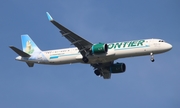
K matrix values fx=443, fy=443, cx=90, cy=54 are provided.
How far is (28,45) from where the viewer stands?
274ft

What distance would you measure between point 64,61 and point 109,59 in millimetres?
7861

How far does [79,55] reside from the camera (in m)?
74.7

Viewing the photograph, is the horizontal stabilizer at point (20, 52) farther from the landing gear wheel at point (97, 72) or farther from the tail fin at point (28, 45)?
the landing gear wheel at point (97, 72)

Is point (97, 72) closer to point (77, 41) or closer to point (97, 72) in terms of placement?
point (97, 72)

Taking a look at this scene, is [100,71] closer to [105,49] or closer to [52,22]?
[105,49]

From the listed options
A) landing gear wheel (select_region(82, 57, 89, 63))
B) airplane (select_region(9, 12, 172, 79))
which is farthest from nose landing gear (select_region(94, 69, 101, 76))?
landing gear wheel (select_region(82, 57, 89, 63))

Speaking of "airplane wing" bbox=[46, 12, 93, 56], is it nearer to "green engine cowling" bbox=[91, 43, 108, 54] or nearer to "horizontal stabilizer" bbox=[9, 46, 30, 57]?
"green engine cowling" bbox=[91, 43, 108, 54]

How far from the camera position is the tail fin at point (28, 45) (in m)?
81.9

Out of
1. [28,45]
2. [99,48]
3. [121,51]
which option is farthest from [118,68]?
[28,45]

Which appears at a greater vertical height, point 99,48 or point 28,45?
point 28,45

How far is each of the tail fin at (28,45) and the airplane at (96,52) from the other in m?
0.64

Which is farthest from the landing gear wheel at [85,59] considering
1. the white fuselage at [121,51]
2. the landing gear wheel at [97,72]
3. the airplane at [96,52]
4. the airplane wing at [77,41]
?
the landing gear wheel at [97,72]

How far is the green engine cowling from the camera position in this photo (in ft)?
235

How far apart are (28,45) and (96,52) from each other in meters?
17.2
